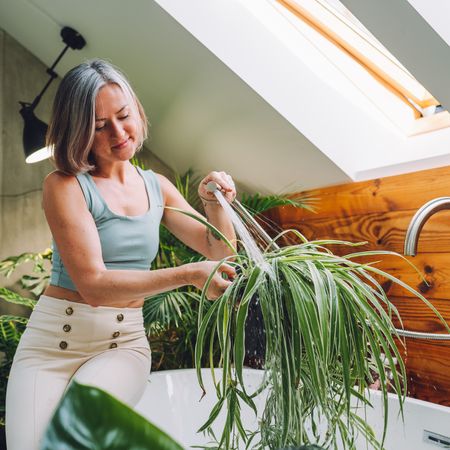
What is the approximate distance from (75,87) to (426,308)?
1.39m

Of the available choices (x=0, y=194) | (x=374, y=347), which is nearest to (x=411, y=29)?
(x=374, y=347)

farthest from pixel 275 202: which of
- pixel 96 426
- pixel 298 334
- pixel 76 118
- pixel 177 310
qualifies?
pixel 96 426

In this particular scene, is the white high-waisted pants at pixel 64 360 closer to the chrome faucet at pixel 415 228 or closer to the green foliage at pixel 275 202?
the chrome faucet at pixel 415 228

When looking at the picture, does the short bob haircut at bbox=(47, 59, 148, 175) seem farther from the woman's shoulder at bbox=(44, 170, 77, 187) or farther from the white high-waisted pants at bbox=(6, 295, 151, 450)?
the white high-waisted pants at bbox=(6, 295, 151, 450)

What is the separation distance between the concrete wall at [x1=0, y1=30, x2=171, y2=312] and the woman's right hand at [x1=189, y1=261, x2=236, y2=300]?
2.38m

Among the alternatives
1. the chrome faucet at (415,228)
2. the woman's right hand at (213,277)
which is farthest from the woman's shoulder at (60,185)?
the chrome faucet at (415,228)

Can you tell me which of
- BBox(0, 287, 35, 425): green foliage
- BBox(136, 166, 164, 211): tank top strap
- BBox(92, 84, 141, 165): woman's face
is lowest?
BBox(0, 287, 35, 425): green foliage

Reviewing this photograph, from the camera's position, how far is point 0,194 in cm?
310

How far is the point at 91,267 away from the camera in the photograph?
109 centimetres

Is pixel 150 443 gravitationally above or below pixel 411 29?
below

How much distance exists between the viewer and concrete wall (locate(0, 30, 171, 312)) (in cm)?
311

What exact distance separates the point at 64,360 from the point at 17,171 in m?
2.22

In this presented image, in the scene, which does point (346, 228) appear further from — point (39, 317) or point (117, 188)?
point (39, 317)

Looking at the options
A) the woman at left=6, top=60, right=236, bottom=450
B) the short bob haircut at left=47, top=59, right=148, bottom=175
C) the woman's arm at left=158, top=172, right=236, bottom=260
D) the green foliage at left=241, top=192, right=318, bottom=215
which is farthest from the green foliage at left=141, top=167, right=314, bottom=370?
the short bob haircut at left=47, top=59, right=148, bottom=175
